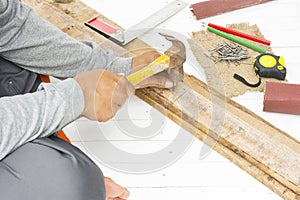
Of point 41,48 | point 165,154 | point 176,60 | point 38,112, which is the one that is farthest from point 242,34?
point 38,112

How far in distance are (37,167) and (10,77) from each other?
36 centimetres

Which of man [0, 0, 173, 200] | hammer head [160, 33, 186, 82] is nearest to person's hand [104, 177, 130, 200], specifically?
man [0, 0, 173, 200]

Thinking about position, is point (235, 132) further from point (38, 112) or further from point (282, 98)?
point (38, 112)

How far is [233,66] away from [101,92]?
0.47 meters

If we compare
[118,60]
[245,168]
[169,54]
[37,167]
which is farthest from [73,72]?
[245,168]

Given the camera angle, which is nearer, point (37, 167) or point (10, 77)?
point (37, 167)

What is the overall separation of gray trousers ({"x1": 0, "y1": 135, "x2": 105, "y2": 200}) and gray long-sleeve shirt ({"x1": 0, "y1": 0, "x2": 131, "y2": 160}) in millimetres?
27

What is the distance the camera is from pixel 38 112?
3.37 ft

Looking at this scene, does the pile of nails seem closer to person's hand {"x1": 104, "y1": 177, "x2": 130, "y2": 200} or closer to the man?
the man

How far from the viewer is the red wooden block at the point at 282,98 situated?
1.28m

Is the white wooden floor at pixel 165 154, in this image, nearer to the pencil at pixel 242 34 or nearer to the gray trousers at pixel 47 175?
the pencil at pixel 242 34

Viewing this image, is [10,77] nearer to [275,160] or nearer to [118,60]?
[118,60]

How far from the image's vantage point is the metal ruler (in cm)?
150

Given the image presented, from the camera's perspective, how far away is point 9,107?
1.01 metres
